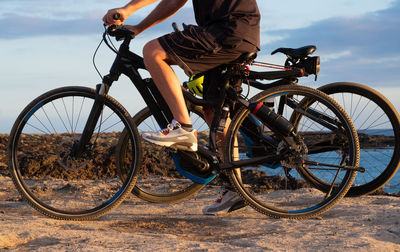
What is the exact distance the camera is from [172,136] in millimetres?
3949

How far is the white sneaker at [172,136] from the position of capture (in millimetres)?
3947

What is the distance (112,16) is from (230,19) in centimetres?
98

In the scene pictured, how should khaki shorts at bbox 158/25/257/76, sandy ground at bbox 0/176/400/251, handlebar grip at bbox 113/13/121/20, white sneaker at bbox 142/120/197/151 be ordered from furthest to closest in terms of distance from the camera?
handlebar grip at bbox 113/13/121/20 → white sneaker at bbox 142/120/197/151 → khaki shorts at bbox 158/25/257/76 → sandy ground at bbox 0/176/400/251

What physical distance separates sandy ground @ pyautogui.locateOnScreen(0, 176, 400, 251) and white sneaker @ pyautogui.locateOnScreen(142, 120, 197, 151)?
72 cm

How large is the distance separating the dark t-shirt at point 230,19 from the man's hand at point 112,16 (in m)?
0.63

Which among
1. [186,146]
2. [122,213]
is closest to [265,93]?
[186,146]

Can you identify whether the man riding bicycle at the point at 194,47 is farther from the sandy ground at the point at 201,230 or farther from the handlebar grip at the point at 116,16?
the sandy ground at the point at 201,230

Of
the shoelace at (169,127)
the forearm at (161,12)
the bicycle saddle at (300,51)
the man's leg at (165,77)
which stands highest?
the forearm at (161,12)

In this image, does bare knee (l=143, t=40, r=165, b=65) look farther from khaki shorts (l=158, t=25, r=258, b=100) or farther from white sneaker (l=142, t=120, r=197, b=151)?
white sneaker (l=142, t=120, r=197, b=151)

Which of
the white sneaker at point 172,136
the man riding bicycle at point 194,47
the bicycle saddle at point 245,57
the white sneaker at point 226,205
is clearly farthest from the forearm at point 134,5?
the white sneaker at point 226,205

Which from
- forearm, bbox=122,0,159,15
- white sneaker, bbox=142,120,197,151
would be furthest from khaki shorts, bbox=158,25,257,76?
white sneaker, bbox=142,120,197,151

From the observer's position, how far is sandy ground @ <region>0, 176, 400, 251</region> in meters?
3.32

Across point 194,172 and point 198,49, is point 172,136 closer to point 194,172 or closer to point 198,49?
point 194,172

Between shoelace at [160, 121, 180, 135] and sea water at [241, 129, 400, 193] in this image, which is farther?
sea water at [241, 129, 400, 193]
